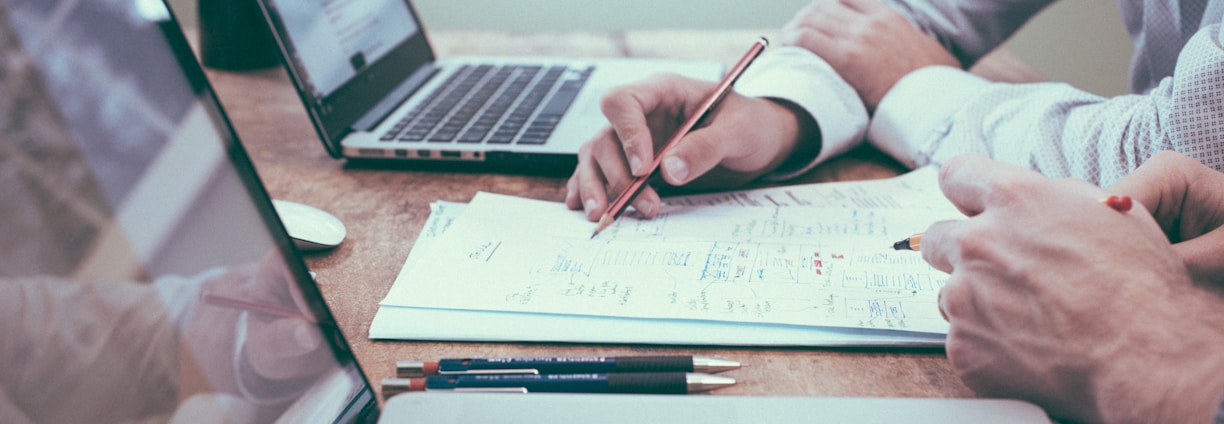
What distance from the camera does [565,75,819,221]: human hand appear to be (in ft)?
2.01

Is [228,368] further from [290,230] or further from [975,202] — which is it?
[975,202]

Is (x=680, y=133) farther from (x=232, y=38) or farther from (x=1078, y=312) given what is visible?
(x=232, y=38)

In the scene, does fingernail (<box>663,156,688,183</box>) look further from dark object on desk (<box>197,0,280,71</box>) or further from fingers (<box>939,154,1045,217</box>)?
dark object on desk (<box>197,0,280,71</box>)

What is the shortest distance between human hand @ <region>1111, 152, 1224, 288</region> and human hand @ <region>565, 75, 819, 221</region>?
→ 28cm

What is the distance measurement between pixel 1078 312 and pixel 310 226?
20.1 inches

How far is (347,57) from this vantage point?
805mm

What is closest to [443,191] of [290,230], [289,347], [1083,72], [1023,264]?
[290,230]

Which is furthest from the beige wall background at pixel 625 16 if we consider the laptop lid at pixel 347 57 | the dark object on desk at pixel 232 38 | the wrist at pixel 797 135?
the wrist at pixel 797 135

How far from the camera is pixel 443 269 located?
0.53 meters

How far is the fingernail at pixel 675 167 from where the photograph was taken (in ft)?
1.98

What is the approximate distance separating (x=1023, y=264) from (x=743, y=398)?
0.16 m

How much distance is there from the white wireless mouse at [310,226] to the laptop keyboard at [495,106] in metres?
0.16

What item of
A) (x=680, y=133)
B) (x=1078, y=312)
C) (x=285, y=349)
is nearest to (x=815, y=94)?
(x=680, y=133)

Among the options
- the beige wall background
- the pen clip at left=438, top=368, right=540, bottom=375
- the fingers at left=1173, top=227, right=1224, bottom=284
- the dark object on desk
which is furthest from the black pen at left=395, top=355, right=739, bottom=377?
the beige wall background
